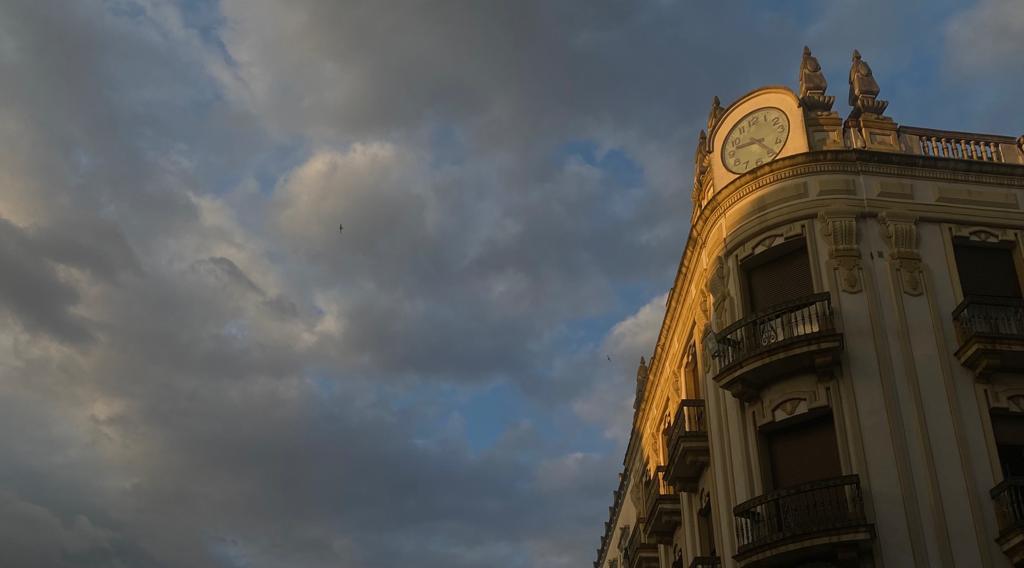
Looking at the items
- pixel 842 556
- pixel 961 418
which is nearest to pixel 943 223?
pixel 961 418

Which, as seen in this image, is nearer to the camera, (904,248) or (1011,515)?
(1011,515)

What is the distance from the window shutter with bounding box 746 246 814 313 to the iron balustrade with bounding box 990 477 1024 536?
643cm

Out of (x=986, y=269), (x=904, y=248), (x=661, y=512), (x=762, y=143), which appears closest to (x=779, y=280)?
(x=904, y=248)

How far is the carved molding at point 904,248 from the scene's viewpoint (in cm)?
2727

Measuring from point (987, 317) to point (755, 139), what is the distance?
309 inches

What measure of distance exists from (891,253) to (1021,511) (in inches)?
281

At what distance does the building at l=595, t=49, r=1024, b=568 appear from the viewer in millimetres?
24281

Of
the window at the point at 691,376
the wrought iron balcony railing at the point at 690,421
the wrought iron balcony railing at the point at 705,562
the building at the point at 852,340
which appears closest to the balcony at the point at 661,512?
the building at the point at 852,340

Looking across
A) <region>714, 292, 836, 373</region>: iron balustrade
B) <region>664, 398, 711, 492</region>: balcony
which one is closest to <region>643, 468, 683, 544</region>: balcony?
<region>664, 398, 711, 492</region>: balcony

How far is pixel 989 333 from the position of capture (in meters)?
25.6

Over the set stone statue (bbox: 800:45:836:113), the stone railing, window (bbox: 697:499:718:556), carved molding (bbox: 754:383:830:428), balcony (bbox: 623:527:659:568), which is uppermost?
stone statue (bbox: 800:45:836:113)

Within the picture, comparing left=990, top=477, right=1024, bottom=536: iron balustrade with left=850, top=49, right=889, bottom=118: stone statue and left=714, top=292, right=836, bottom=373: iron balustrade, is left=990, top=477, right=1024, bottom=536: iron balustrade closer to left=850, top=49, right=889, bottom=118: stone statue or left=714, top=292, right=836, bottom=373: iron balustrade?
left=714, top=292, right=836, bottom=373: iron balustrade

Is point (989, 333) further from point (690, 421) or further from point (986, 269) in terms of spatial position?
point (690, 421)

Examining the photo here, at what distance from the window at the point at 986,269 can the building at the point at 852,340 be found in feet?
0.19
